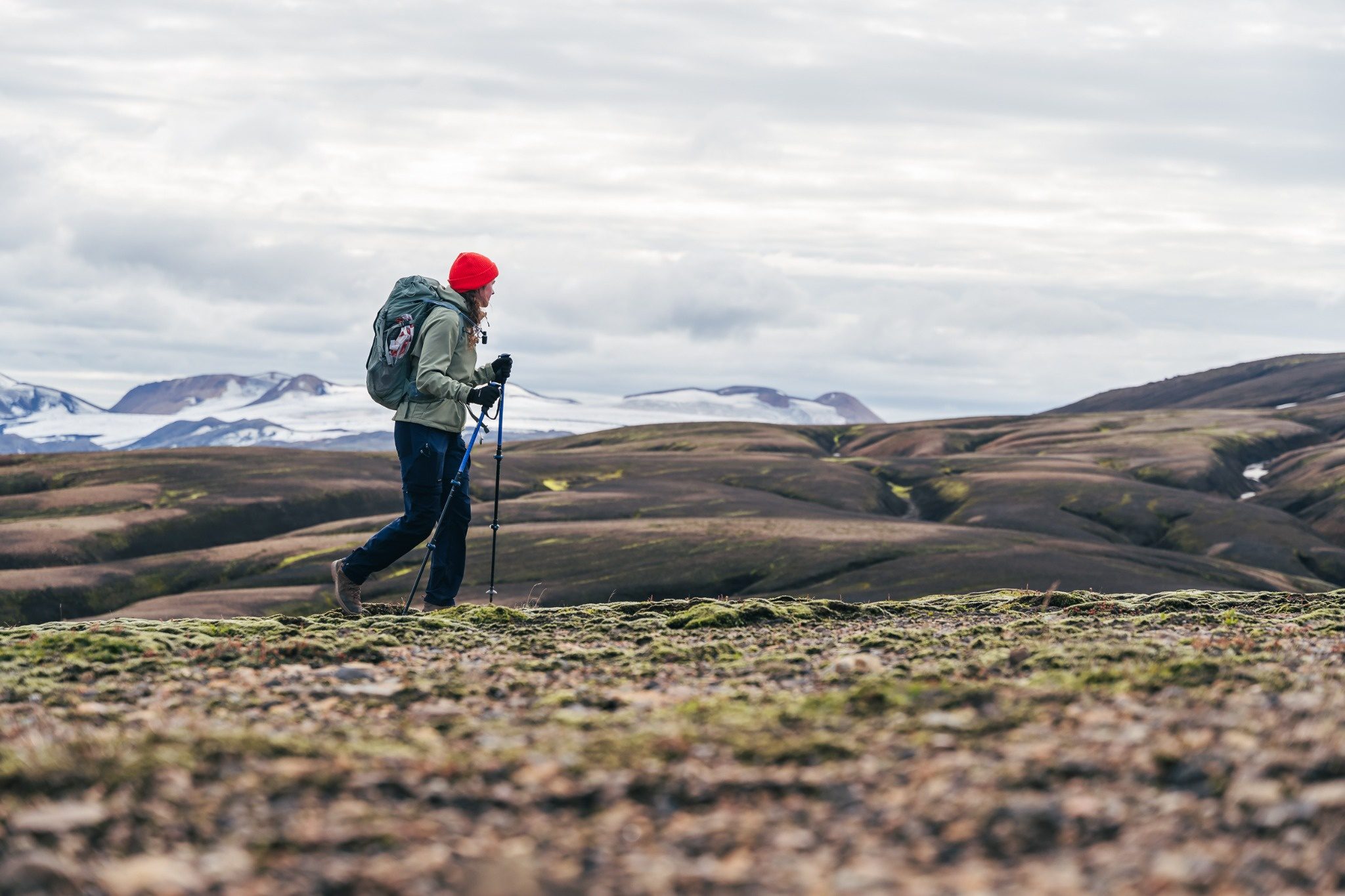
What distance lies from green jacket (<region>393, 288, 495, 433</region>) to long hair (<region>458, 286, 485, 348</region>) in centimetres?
11

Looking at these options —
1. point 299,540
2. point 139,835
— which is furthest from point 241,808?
point 299,540

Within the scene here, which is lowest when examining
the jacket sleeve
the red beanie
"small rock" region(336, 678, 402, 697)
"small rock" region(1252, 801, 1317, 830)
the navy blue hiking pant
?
"small rock" region(1252, 801, 1317, 830)

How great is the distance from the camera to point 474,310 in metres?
19.4

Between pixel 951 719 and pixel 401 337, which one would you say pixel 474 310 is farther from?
pixel 951 719

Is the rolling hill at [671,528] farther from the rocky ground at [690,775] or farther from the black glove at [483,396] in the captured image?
the rocky ground at [690,775]

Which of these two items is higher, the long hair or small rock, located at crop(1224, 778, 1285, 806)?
the long hair

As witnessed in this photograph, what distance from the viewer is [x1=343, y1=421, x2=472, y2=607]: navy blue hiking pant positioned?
18.7m

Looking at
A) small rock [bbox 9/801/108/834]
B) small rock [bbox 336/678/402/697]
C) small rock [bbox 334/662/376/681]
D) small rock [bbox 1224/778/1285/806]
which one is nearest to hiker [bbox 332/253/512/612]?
small rock [bbox 334/662/376/681]

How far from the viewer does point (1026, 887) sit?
6.24 meters

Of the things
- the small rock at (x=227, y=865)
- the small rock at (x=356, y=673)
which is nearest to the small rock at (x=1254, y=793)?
the small rock at (x=227, y=865)

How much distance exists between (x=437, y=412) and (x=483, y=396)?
2.42ft

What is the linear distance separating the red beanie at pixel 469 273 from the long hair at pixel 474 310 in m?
0.07

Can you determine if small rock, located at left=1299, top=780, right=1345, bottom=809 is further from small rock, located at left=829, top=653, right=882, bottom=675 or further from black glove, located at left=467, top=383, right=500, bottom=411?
black glove, located at left=467, top=383, right=500, bottom=411

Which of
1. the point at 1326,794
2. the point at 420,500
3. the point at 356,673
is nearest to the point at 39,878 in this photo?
the point at 356,673
